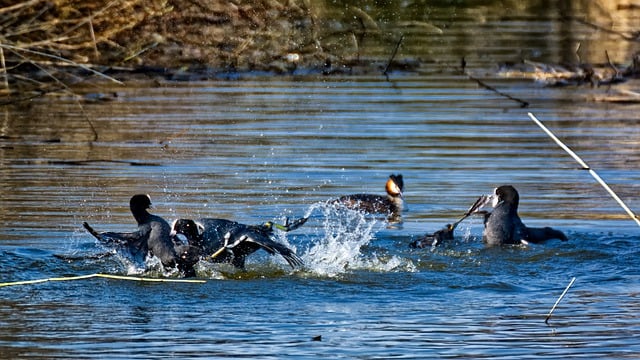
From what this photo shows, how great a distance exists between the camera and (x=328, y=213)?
426 inches

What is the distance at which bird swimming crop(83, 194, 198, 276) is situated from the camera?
8.70 meters

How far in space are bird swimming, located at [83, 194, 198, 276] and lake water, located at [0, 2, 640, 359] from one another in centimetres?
15

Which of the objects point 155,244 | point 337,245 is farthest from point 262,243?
point 337,245

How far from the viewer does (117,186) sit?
38.7 feet

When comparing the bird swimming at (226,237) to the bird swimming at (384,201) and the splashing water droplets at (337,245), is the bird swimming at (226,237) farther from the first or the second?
the bird swimming at (384,201)

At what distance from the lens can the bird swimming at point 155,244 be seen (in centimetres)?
870

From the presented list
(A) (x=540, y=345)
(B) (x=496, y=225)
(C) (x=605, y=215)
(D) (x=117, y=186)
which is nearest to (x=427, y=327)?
(A) (x=540, y=345)

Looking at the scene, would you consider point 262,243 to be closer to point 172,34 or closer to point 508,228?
point 508,228

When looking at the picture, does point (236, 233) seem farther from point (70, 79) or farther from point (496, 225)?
point (70, 79)

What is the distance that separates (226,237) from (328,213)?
2248 mm

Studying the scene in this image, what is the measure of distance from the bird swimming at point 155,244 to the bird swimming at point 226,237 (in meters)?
0.09

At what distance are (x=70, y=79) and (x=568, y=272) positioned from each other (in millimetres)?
11014

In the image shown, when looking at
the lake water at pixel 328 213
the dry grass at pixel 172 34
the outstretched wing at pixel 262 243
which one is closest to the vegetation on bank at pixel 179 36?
Result: the dry grass at pixel 172 34

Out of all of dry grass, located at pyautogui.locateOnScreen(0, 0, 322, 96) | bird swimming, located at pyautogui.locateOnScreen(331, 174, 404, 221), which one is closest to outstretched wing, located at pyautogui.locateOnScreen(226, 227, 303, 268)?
bird swimming, located at pyautogui.locateOnScreen(331, 174, 404, 221)
